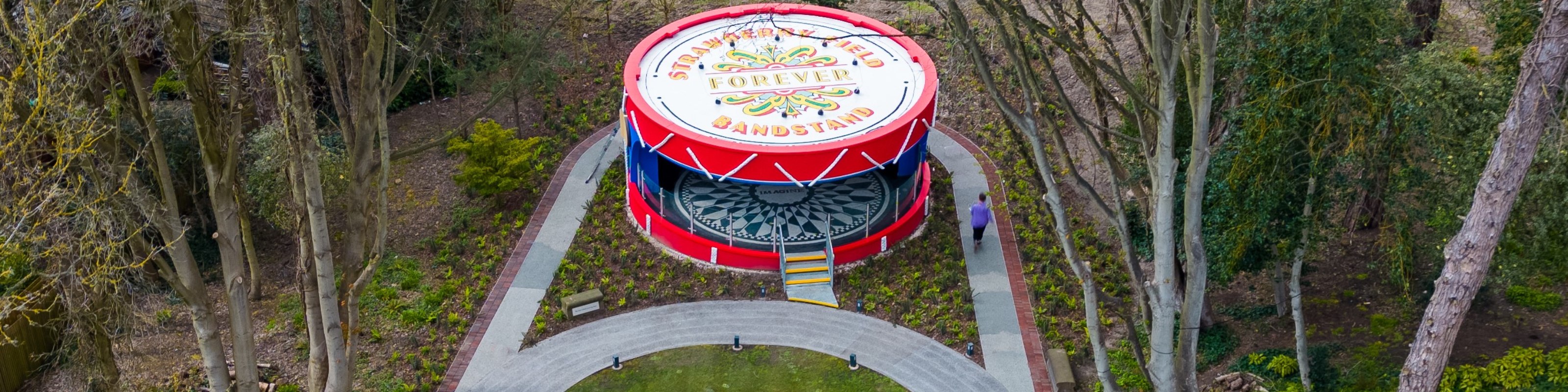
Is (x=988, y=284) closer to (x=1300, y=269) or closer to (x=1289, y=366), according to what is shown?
(x=1289, y=366)

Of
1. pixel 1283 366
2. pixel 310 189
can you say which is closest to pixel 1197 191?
pixel 1283 366

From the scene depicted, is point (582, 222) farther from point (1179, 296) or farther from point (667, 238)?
point (1179, 296)

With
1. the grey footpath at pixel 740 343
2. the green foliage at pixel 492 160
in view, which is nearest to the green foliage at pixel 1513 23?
the grey footpath at pixel 740 343

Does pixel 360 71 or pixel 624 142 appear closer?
pixel 360 71

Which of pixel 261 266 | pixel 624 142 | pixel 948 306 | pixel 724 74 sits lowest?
pixel 261 266

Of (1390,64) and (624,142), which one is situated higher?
(1390,64)

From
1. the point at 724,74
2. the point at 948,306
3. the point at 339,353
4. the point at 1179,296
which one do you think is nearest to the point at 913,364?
the point at 948,306
